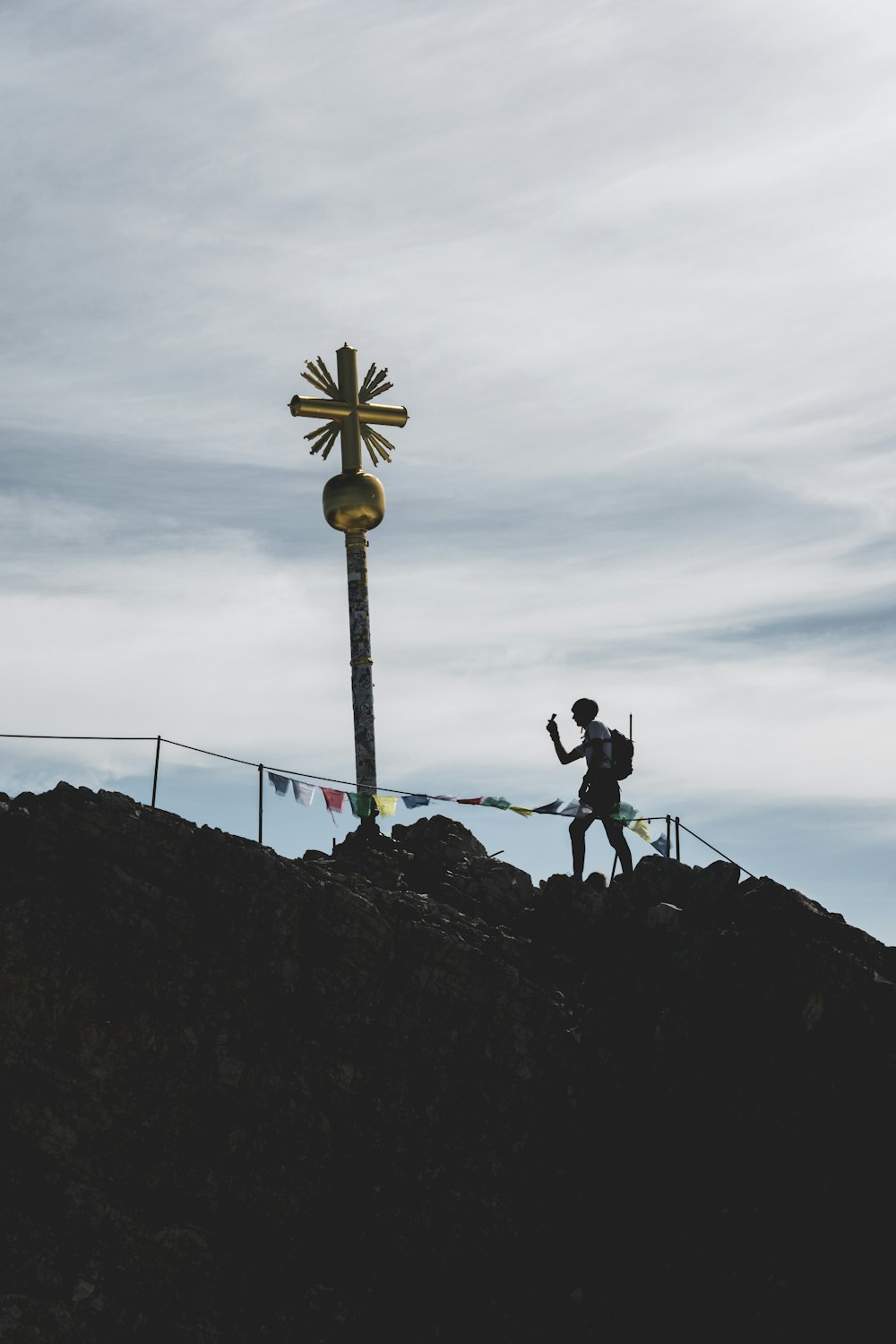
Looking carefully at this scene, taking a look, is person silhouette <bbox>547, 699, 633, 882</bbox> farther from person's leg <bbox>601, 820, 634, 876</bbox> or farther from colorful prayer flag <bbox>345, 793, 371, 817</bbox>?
colorful prayer flag <bbox>345, 793, 371, 817</bbox>

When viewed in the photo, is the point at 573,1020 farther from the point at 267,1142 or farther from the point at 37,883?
the point at 37,883

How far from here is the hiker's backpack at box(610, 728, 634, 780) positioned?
2025 cm

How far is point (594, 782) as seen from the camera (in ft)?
66.4

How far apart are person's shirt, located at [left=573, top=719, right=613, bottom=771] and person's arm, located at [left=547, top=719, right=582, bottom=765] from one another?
0.11 m

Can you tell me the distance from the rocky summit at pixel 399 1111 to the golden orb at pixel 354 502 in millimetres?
6965

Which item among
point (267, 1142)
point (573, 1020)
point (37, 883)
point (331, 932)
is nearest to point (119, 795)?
point (37, 883)

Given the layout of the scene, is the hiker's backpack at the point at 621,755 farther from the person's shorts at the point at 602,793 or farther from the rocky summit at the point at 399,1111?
the rocky summit at the point at 399,1111

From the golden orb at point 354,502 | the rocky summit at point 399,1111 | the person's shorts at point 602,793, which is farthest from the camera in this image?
the golden orb at point 354,502

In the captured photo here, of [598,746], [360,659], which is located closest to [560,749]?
[598,746]

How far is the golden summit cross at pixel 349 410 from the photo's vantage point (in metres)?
23.8

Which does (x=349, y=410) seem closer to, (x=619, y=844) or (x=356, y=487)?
(x=356, y=487)

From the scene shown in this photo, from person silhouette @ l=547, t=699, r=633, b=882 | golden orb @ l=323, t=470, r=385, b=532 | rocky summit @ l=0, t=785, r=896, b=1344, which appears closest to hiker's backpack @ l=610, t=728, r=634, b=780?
person silhouette @ l=547, t=699, r=633, b=882

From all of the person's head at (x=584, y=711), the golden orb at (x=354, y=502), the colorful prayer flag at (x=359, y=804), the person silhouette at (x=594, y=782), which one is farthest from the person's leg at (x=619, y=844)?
the golden orb at (x=354, y=502)

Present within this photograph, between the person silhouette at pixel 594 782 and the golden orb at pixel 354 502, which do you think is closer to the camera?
the person silhouette at pixel 594 782
